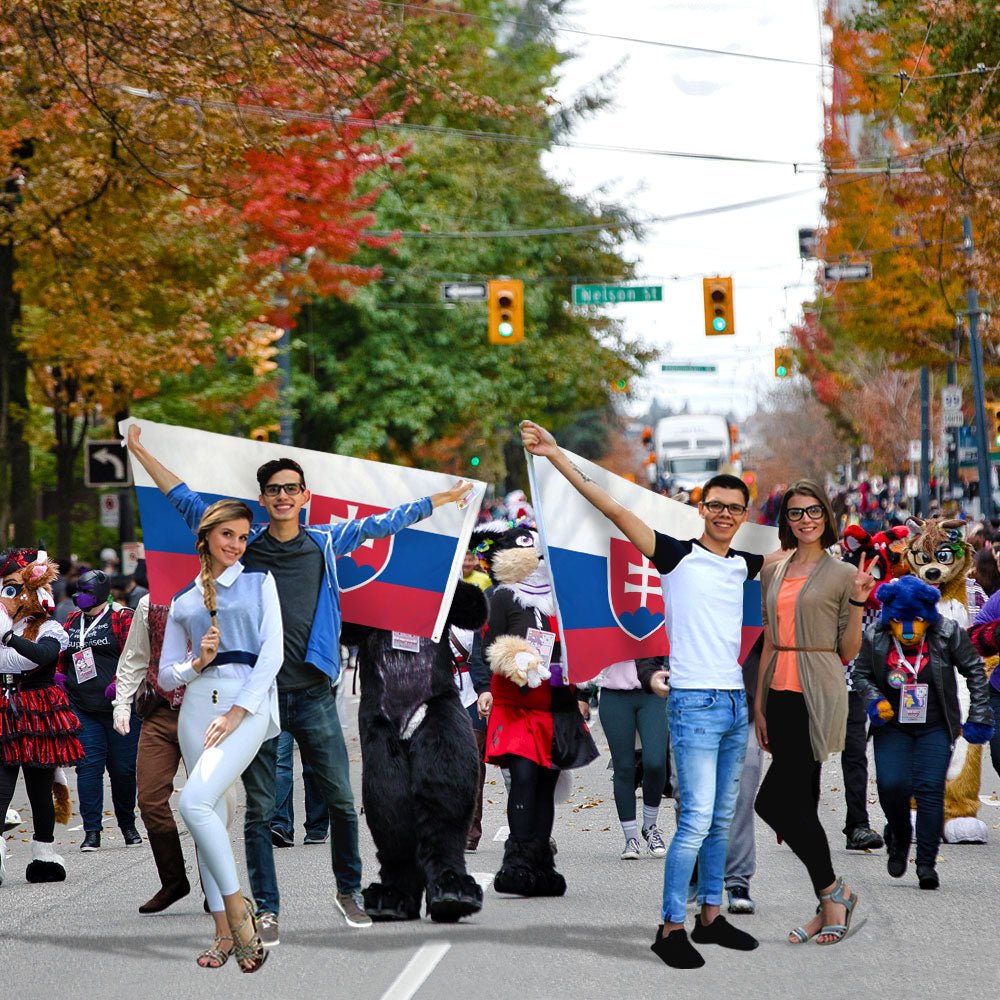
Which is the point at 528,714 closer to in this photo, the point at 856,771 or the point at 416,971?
the point at 416,971

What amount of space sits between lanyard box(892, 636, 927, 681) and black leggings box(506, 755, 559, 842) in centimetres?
183

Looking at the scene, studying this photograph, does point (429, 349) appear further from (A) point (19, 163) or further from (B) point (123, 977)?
(B) point (123, 977)

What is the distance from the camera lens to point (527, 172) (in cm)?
4478

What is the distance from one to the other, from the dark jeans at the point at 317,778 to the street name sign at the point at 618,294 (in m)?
23.0

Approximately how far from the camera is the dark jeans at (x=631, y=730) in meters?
10.3

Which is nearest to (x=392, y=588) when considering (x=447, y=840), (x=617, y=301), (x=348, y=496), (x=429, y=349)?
(x=348, y=496)

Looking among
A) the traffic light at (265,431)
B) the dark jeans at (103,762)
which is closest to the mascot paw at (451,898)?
the dark jeans at (103,762)

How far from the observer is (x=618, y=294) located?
3081 centimetres

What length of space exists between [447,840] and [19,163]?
14.8 meters

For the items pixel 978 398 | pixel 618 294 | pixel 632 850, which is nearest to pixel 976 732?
pixel 632 850

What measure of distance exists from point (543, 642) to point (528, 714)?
1.23 feet

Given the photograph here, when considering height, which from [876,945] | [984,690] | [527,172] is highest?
[527,172]

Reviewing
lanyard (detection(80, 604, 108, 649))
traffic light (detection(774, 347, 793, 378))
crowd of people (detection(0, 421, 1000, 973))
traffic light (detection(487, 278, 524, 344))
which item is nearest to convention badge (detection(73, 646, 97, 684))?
lanyard (detection(80, 604, 108, 649))

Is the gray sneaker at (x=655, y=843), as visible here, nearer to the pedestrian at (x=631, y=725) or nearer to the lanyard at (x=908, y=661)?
the pedestrian at (x=631, y=725)
